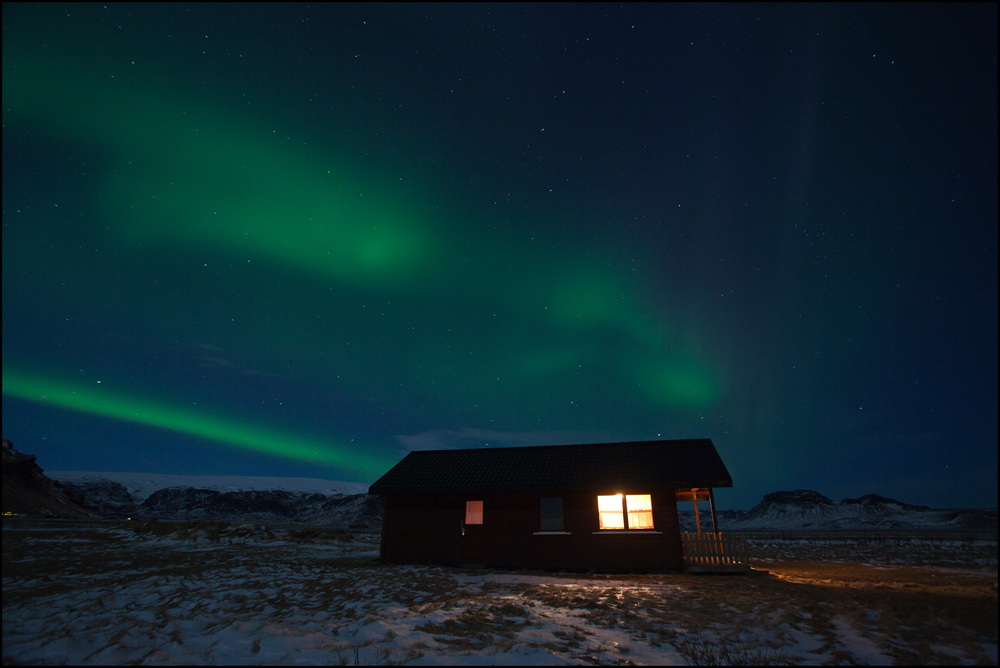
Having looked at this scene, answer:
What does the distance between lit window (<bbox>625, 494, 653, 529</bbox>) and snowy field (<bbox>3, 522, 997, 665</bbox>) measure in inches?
211

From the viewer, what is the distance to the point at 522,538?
17.7 metres

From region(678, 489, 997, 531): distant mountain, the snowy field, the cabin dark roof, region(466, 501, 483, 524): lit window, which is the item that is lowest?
region(678, 489, 997, 531): distant mountain

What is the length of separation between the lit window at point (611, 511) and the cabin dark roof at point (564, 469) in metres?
1.12

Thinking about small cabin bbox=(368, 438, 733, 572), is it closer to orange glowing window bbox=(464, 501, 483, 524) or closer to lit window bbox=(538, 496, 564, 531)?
orange glowing window bbox=(464, 501, 483, 524)

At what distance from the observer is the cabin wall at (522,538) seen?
1631 centimetres

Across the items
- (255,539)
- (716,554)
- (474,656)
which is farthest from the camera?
(255,539)

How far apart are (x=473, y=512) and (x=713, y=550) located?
9.59m

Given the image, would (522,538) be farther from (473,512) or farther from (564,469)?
(564,469)

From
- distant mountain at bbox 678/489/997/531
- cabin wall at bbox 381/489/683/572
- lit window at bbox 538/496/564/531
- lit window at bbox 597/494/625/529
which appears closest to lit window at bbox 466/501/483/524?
cabin wall at bbox 381/489/683/572

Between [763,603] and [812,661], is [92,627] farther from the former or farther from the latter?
[763,603]

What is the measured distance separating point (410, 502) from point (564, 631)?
1282 centimetres

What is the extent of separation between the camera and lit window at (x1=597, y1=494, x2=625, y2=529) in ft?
58.3

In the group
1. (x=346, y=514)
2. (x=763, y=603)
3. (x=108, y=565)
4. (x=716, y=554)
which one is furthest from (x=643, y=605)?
(x=346, y=514)

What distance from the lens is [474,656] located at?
21.7 feet
